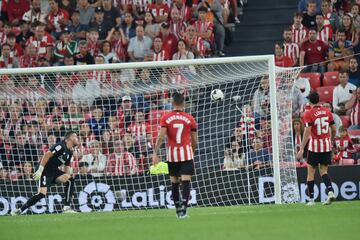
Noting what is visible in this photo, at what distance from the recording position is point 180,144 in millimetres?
16891

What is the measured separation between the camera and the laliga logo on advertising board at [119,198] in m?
20.7

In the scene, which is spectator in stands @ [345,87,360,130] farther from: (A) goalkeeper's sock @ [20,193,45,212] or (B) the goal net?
(A) goalkeeper's sock @ [20,193,45,212]

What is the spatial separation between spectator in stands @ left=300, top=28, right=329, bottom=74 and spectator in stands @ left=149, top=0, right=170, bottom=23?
3358 millimetres

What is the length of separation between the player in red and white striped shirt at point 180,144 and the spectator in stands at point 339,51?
23.6ft

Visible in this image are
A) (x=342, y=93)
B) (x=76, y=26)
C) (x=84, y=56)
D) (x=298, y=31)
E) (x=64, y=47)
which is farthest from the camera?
(x=76, y=26)

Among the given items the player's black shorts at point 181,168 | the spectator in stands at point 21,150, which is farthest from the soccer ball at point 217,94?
the player's black shorts at point 181,168

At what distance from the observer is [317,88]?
75.8ft

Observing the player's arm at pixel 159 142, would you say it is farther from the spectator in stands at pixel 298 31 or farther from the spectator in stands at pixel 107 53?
the spectator in stands at pixel 107 53

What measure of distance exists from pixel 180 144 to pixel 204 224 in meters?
1.68

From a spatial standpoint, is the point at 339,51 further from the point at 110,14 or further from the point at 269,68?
the point at 110,14

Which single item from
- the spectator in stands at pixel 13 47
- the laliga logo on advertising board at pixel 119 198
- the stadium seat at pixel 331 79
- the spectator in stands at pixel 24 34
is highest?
the spectator in stands at pixel 24 34

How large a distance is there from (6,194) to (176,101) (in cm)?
551

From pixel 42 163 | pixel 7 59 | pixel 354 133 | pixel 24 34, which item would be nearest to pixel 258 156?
pixel 354 133

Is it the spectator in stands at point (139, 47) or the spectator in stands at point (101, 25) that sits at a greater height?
the spectator in stands at point (101, 25)
